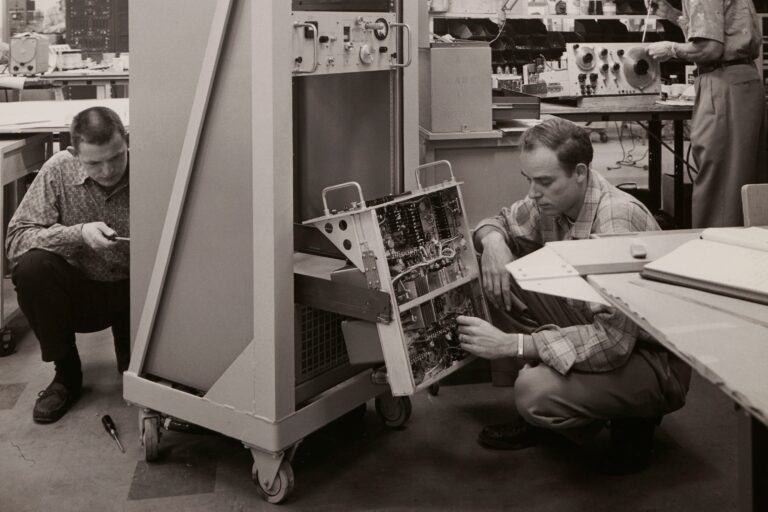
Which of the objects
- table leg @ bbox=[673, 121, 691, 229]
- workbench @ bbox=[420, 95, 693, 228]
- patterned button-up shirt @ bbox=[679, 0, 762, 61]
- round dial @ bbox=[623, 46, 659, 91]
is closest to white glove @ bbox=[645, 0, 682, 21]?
round dial @ bbox=[623, 46, 659, 91]

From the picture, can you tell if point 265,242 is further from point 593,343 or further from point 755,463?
point 755,463

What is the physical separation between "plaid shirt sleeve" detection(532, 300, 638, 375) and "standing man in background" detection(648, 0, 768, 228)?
1.99 metres

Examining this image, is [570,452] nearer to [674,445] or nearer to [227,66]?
[674,445]

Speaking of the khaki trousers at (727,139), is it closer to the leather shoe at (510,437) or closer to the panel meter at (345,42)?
the leather shoe at (510,437)

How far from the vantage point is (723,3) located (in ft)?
12.0

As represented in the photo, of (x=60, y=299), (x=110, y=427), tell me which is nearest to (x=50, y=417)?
(x=110, y=427)

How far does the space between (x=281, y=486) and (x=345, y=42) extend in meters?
1.09

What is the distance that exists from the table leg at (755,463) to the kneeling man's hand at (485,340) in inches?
28.2

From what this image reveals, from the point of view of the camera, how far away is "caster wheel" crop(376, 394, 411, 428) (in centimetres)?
251

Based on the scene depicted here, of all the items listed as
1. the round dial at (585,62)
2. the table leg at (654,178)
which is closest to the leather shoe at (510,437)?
the round dial at (585,62)

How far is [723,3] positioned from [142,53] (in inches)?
102

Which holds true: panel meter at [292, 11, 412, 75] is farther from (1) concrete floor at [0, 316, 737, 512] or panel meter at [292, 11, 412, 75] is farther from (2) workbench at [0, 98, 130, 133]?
(2) workbench at [0, 98, 130, 133]

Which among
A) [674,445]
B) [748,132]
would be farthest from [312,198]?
[748,132]

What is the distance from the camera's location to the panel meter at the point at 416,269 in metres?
1.95
